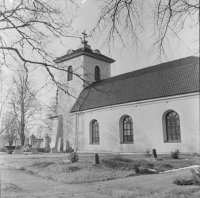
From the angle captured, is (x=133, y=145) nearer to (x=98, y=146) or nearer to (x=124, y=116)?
(x=124, y=116)

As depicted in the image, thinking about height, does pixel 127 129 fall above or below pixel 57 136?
above

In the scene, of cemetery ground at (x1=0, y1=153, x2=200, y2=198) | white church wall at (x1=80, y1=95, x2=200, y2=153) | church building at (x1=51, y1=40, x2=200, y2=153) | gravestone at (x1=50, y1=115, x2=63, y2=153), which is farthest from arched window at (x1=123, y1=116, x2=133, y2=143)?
cemetery ground at (x1=0, y1=153, x2=200, y2=198)

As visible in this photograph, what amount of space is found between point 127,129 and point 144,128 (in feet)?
5.70

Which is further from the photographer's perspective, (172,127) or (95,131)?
(95,131)

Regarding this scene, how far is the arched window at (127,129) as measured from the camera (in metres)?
15.7

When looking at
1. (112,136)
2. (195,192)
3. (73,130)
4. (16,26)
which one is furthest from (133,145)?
(16,26)

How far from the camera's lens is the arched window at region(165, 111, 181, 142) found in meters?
12.9

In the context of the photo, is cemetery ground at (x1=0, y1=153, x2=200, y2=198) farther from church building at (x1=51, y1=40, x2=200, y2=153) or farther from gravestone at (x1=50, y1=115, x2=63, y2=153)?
gravestone at (x1=50, y1=115, x2=63, y2=153)

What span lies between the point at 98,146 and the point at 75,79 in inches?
523

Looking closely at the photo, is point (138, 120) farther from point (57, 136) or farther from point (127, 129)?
point (57, 136)

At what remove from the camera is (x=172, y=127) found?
522 inches

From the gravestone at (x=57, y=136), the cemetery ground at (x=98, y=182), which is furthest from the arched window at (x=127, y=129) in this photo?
the cemetery ground at (x=98, y=182)

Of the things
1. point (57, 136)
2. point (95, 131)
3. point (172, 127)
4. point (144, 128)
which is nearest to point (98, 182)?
point (172, 127)

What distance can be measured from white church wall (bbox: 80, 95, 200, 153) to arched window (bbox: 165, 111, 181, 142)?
0.35 m
